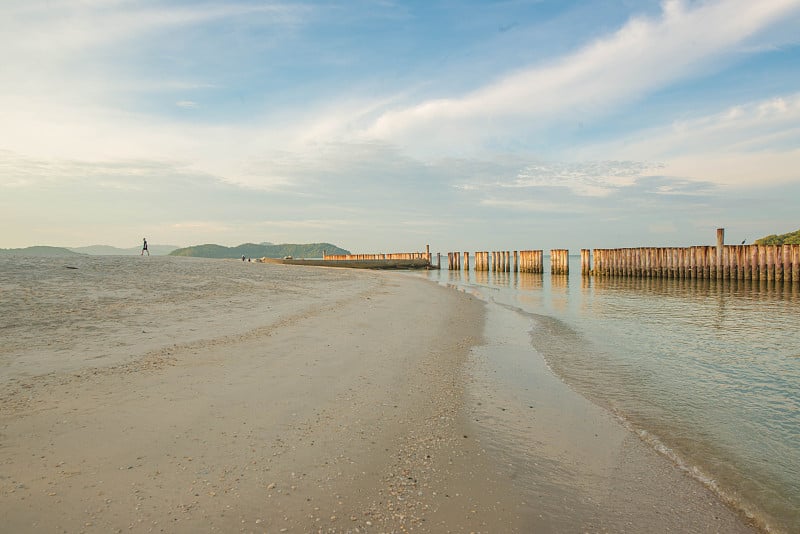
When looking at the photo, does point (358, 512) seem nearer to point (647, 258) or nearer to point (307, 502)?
point (307, 502)

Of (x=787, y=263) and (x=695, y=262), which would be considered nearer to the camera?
(x=787, y=263)

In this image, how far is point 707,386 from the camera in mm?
6633

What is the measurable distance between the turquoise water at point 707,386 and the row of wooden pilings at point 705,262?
18.6 m

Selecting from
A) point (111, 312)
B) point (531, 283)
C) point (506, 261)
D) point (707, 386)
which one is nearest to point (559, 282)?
point (531, 283)

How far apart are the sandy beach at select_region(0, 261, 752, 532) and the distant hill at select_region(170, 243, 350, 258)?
107749 mm

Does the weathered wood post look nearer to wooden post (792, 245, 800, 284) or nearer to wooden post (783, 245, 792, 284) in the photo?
wooden post (783, 245, 792, 284)

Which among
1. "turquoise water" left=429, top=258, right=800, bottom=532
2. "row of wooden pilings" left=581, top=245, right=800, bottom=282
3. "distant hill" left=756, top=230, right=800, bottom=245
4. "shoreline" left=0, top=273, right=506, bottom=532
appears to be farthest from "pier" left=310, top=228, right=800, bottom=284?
"shoreline" left=0, top=273, right=506, bottom=532

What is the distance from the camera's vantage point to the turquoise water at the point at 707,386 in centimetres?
389

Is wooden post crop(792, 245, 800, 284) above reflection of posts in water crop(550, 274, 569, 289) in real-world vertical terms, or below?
above

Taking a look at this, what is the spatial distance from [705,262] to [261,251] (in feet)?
439

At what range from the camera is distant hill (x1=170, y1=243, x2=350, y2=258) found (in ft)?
362

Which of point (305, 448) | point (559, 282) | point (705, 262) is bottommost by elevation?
point (559, 282)

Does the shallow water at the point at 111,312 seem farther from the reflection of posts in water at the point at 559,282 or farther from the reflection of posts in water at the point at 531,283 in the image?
the reflection of posts in water at the point at 559,282

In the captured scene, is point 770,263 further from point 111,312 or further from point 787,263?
point 111,312
